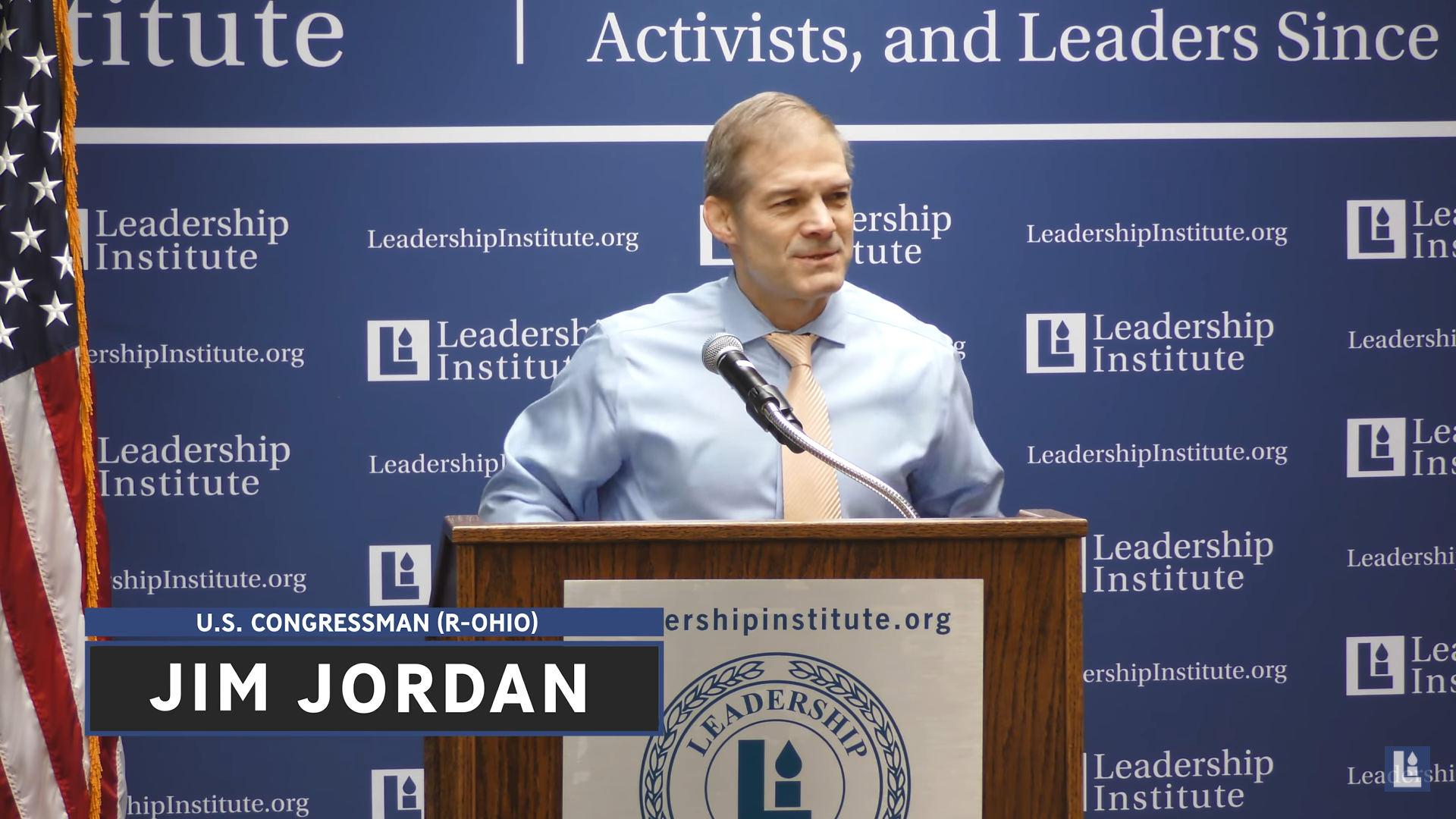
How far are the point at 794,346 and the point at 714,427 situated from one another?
20 cm

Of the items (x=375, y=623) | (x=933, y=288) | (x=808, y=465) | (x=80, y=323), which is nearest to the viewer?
(x=375, y=623)

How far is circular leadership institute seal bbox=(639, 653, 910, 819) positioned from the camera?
136 centimetres

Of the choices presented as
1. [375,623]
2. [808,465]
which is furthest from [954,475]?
[375,623]

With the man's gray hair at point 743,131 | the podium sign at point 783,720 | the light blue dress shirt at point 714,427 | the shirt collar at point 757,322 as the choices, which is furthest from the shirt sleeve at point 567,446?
the podium sign at point 783,720

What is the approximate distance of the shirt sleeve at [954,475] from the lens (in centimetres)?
201

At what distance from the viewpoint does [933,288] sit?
Answer: 3053 mm

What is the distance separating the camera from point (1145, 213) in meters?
3.08

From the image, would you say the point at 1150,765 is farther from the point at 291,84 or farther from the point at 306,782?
the point at 291,84

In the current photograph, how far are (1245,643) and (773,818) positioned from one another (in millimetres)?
2102

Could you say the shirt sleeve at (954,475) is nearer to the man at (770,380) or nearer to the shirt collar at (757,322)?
the man at (770,380)

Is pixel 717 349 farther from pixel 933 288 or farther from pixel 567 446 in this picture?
pixel 933 288

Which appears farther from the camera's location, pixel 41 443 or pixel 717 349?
pixel 41 443

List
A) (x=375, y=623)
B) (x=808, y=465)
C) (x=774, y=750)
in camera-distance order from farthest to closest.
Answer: (x=808, y=465) → (x=375, y=623) → (x=774, y=750)

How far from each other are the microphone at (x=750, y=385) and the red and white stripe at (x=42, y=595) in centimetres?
148
